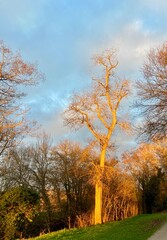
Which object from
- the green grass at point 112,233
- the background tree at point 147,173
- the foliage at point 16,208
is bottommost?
the green grass at point 112,233

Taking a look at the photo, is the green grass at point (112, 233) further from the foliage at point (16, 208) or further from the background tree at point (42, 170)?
the background tree at point (42, 170)

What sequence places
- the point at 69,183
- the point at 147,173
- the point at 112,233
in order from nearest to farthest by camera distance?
the point at 112,233 < the point at 69,183 < the point at 147,173

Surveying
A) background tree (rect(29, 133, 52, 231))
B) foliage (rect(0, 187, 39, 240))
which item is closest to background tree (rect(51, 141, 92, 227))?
background tree (rect(29, 133, 52, 231))

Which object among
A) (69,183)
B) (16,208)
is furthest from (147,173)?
(16,208)

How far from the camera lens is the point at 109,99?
987 inches

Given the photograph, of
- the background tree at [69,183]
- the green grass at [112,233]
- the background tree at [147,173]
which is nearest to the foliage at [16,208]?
the green grass at [112,233]

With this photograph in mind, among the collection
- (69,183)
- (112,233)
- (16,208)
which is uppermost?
(69,183)

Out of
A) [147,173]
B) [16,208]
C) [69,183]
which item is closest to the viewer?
[16,208]

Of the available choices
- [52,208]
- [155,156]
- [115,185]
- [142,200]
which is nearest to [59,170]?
[52,208]

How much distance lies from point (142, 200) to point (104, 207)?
14.5 meters

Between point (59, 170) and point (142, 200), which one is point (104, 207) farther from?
point (142, 200)

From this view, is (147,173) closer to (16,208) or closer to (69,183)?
(69,183)

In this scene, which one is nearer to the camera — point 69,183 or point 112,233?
point 112,233

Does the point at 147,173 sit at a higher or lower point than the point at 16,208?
higher
